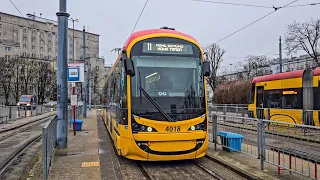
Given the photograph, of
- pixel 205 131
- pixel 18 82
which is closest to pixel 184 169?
pixel 205 131

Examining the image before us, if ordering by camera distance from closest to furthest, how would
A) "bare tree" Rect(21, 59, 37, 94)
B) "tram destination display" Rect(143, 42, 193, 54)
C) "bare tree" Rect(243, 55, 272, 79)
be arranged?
"tram destination display" Rect(143, 42, 193, 54)
"bare tree" Rect(243, 55, 272, 79)
"bare tree" Rect(21, 59, 37, 94)

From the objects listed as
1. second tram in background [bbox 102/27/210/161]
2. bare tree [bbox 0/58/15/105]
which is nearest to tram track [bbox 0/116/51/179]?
second tram in background [bbox 102/27/210/161]

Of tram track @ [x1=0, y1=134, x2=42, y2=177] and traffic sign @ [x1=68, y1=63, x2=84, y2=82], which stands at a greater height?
traffic sign @ [x1=68, y1=63, x2=84, y2=82]

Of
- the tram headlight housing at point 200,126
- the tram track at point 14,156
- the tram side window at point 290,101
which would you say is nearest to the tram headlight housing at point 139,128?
the tram headlight housing at point 200,126

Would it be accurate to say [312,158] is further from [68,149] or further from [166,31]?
[68,149]

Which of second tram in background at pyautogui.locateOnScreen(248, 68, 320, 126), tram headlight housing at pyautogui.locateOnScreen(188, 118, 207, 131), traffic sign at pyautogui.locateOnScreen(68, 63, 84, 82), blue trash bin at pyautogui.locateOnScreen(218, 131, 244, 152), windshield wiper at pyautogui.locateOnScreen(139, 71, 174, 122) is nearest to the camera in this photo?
windshield wiper at pyautogui.locateOnScreen(139, 71, 174, 122)

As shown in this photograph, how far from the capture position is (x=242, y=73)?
66.2 meters

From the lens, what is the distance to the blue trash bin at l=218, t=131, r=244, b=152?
29.9 ft

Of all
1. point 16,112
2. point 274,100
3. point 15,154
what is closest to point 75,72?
point 15,154

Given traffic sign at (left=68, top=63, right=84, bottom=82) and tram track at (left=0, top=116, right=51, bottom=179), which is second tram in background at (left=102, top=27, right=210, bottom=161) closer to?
tram track at (left=0, top=116, right=51, bottom=179)

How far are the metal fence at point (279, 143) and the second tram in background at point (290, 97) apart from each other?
7.07 metres

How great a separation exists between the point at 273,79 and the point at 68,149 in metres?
12.7

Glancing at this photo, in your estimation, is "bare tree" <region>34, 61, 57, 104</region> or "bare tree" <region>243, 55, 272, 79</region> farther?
"bare tree" <region>34, 61, 57, 104</region>

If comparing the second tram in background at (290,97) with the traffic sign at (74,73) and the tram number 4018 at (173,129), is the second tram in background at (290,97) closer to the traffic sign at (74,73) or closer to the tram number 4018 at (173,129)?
the tram number 4018 at (173,129)
